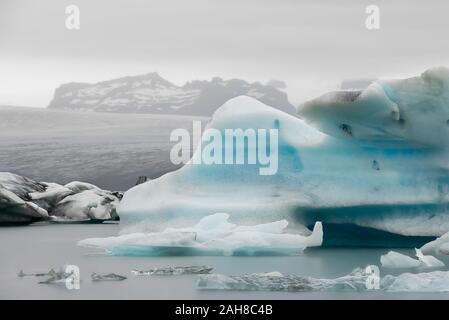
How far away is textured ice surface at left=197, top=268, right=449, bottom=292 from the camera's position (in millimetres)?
6270

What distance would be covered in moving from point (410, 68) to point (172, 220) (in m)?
1.72

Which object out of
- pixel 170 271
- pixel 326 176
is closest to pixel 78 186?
pixel 170 271

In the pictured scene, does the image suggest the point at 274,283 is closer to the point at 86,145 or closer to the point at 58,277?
the point at 58,277

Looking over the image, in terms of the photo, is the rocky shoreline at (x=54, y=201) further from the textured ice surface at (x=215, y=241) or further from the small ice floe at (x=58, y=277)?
the small ice floe at (x=58, y=277)

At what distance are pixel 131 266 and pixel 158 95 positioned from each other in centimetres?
108

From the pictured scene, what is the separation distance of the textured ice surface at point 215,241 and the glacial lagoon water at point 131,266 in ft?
0.17

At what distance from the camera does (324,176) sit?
6.78 m

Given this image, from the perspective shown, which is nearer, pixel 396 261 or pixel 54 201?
pixel 396 261

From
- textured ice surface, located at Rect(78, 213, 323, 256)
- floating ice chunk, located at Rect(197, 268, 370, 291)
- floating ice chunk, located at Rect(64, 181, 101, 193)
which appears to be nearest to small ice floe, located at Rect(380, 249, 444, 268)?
floating ice chunk, located at Rect(197, 268, 370, 291)

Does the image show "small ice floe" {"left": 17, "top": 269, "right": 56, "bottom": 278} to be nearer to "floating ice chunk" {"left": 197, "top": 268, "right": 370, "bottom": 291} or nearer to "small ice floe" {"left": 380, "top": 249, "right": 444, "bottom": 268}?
"floating ice chunk" {"left": 197, "top": 268, "right": 370, "bottom": 291}

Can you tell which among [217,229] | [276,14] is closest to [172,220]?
[217,229]

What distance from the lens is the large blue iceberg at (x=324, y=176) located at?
6.66 m

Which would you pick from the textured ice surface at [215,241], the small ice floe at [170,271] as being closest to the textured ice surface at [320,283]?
the small ice floe at [170,271]
